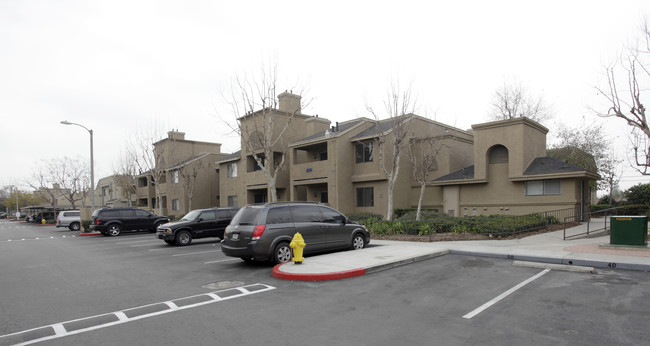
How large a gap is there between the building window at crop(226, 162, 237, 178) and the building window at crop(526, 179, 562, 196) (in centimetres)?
2342

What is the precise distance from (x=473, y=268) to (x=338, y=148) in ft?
52.5

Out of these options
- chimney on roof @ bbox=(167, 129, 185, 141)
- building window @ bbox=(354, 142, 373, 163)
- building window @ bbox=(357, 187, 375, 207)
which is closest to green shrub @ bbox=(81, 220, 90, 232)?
chimney on roof @ bbox=(167, 129, 185, 141)

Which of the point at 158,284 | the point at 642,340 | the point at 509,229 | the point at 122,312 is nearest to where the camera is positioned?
the point at 642,340

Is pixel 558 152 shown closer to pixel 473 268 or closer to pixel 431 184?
pixel 431 184

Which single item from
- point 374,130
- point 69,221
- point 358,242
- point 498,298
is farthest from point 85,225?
point 498,298

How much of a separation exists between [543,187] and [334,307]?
57.3 ft

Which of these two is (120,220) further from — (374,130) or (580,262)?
(580,262)

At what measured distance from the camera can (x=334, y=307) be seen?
645 centimetres

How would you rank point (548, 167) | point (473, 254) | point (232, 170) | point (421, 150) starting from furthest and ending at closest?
point (232, 170)
point (421, 150)
point (548, 167)
point (473, 254)

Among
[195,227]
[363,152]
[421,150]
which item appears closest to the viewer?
[195,227]

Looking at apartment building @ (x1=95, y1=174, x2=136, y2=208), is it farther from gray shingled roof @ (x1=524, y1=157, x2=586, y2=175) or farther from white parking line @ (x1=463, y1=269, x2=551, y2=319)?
white parking line @ (x1=463, y1=269, x2=551, y2=319)

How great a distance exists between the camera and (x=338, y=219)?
478 inches

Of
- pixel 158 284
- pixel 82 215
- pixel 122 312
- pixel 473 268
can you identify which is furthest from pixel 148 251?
pixel 82 215

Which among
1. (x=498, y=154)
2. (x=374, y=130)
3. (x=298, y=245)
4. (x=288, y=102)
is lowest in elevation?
(x=298, y=245)
